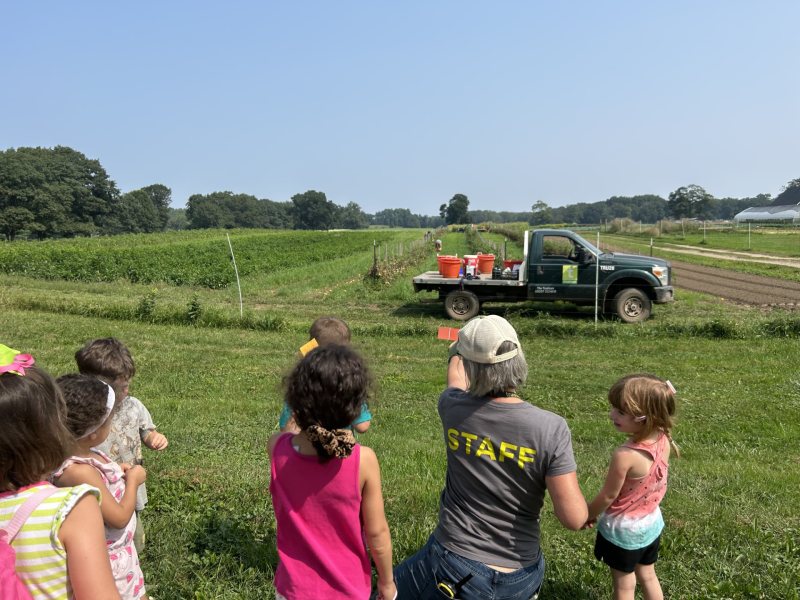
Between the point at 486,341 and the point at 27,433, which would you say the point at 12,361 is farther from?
the point at 486,341

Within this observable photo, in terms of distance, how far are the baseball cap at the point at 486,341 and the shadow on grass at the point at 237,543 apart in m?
2.00

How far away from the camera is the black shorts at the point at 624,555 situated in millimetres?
2486

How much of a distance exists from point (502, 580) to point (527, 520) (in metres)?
0.22

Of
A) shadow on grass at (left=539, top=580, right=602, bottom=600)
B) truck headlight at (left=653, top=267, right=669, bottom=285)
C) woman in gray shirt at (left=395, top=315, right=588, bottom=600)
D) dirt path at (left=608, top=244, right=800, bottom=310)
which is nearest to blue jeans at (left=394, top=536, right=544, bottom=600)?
woman in gray shirt at (left=395, top=315, right=588, bottom=600)

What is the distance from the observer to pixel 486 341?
2.03m

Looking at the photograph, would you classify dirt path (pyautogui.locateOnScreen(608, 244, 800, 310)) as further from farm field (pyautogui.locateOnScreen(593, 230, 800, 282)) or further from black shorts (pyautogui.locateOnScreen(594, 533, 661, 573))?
black shorts (pyautogui.locateOnScreen(594, 533, 661, 573))

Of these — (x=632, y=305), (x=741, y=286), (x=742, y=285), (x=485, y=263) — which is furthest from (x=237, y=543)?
(x=742, y=285)

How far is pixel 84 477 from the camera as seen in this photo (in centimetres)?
215

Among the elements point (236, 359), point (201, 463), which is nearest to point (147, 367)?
point (236, 359)

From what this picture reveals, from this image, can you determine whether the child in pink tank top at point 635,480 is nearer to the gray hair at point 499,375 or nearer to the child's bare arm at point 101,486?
the gray hair at point 499,375

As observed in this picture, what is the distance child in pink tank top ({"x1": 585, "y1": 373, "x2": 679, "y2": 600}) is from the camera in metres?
2.39

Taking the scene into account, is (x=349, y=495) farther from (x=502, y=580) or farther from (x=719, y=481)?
(x=719, y=481)

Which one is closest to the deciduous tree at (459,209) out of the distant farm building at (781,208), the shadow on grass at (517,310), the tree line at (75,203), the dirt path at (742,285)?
the tree line at (75,203)

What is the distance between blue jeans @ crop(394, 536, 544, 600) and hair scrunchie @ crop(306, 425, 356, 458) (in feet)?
2.06
